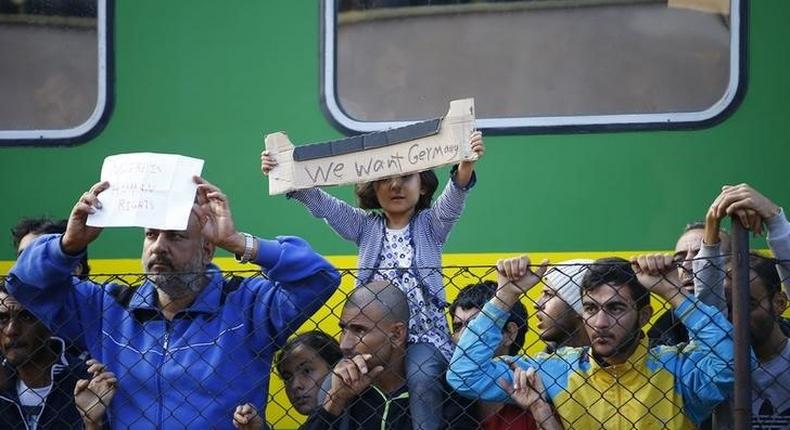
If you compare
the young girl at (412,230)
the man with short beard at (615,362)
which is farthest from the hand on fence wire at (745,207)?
the young girl at (412,230)

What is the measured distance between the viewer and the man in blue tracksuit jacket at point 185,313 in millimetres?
5035

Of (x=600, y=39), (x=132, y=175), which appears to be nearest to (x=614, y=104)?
(x=600, y=39)

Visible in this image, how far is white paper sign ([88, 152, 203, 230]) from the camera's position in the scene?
4961 millimetres

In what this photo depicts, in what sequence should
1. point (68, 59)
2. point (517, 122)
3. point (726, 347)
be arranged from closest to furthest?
point (726, 347) < point (517, 122) < point (68, 59)

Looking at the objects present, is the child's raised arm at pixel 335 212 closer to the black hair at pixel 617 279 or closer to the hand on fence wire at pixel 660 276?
the black hair at pixel 617 279

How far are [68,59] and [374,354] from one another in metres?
2.02

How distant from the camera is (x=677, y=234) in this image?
595 cm

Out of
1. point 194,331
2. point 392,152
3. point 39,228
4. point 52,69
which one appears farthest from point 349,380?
point 52,69

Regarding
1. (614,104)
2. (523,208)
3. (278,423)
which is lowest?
(278,423)

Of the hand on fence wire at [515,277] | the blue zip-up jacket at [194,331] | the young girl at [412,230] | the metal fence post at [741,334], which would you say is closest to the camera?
the metal fence post at [741,334]

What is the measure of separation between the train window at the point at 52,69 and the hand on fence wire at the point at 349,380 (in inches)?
73.5

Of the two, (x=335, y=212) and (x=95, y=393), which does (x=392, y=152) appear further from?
(x=95, y=393)

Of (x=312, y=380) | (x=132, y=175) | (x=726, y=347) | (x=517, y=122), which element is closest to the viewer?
(x=726, y=347)

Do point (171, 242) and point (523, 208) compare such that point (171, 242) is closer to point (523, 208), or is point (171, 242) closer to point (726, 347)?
point (523, 208)
